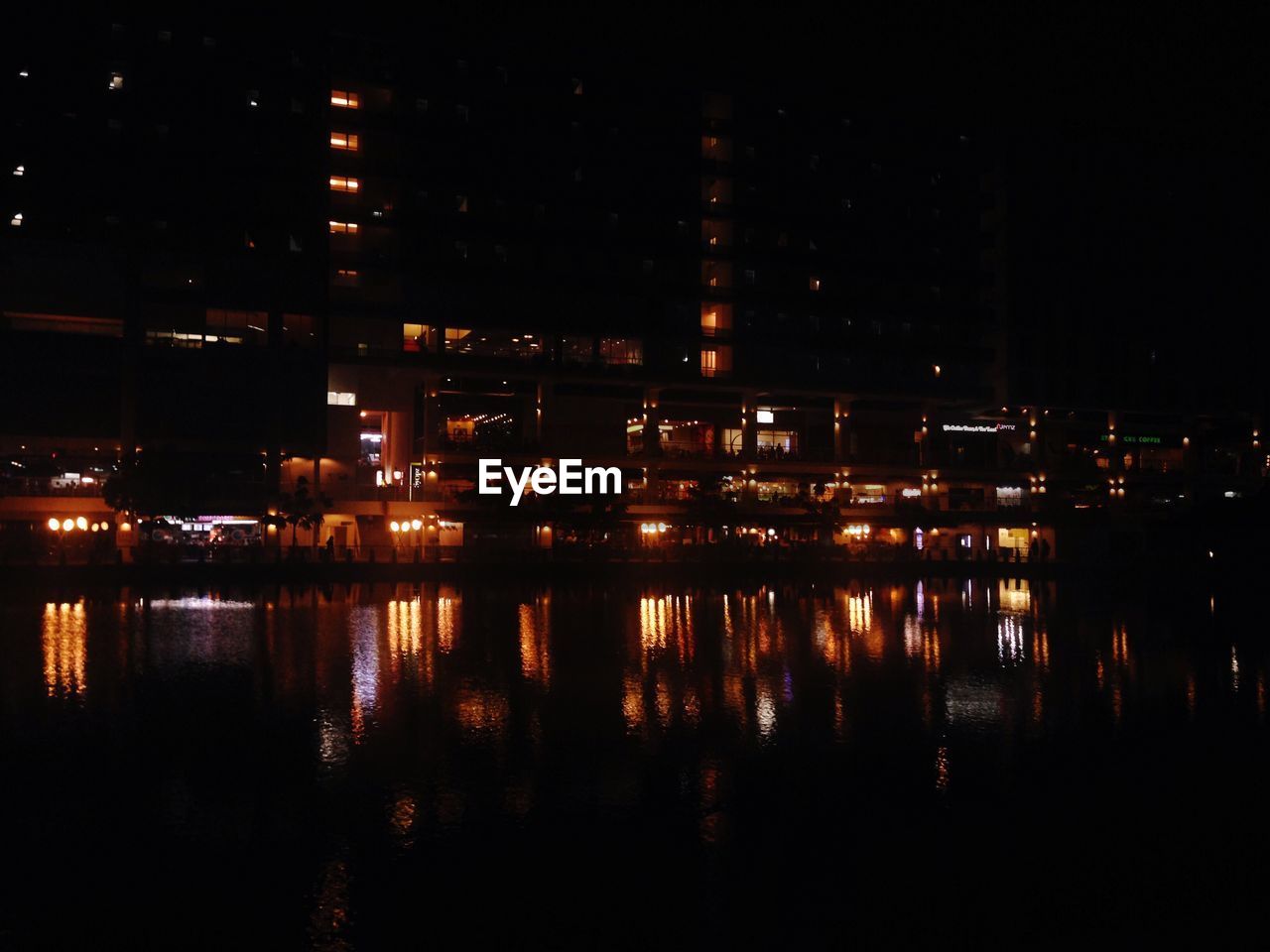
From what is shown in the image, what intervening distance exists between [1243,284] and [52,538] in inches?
3078

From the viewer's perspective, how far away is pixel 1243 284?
7581 centimetres

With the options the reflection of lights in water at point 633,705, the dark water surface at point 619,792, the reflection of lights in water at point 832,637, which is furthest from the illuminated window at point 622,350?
the reflection of lights in water at point 633,705

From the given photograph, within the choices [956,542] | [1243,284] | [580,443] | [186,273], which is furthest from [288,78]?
[1243,284]

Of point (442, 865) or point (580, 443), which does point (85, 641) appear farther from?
point (580, 443)

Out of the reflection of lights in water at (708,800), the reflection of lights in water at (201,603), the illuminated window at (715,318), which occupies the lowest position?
the reflection of lights in water at (708,800)

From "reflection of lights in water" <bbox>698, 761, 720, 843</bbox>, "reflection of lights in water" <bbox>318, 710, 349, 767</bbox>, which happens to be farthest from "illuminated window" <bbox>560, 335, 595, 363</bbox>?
"reflection of lights in water" <bbox>698, 761, 720, 843</bbox>

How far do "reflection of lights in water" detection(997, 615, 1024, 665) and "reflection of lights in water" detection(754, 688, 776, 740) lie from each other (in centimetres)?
714

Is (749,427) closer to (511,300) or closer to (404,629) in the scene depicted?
(511,300)

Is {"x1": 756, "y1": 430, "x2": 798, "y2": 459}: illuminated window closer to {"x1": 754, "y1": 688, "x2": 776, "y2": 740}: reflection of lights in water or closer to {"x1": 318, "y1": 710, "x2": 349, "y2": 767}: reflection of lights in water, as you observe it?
{"x1": 754, "y1": 688, "x2": 776, "y2": 740}: reflection of lights in water

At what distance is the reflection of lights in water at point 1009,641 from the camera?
23.6 metres

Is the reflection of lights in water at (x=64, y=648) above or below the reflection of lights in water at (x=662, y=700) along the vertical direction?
above

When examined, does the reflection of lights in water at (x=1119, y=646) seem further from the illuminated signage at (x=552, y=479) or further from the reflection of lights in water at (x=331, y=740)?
the illuminated signage at (x=552, y=479)

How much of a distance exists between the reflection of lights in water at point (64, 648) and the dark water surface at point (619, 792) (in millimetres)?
117

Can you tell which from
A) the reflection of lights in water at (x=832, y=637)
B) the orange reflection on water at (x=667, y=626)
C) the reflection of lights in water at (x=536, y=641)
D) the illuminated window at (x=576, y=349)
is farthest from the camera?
the illuminated window at (x=576, y=349)
